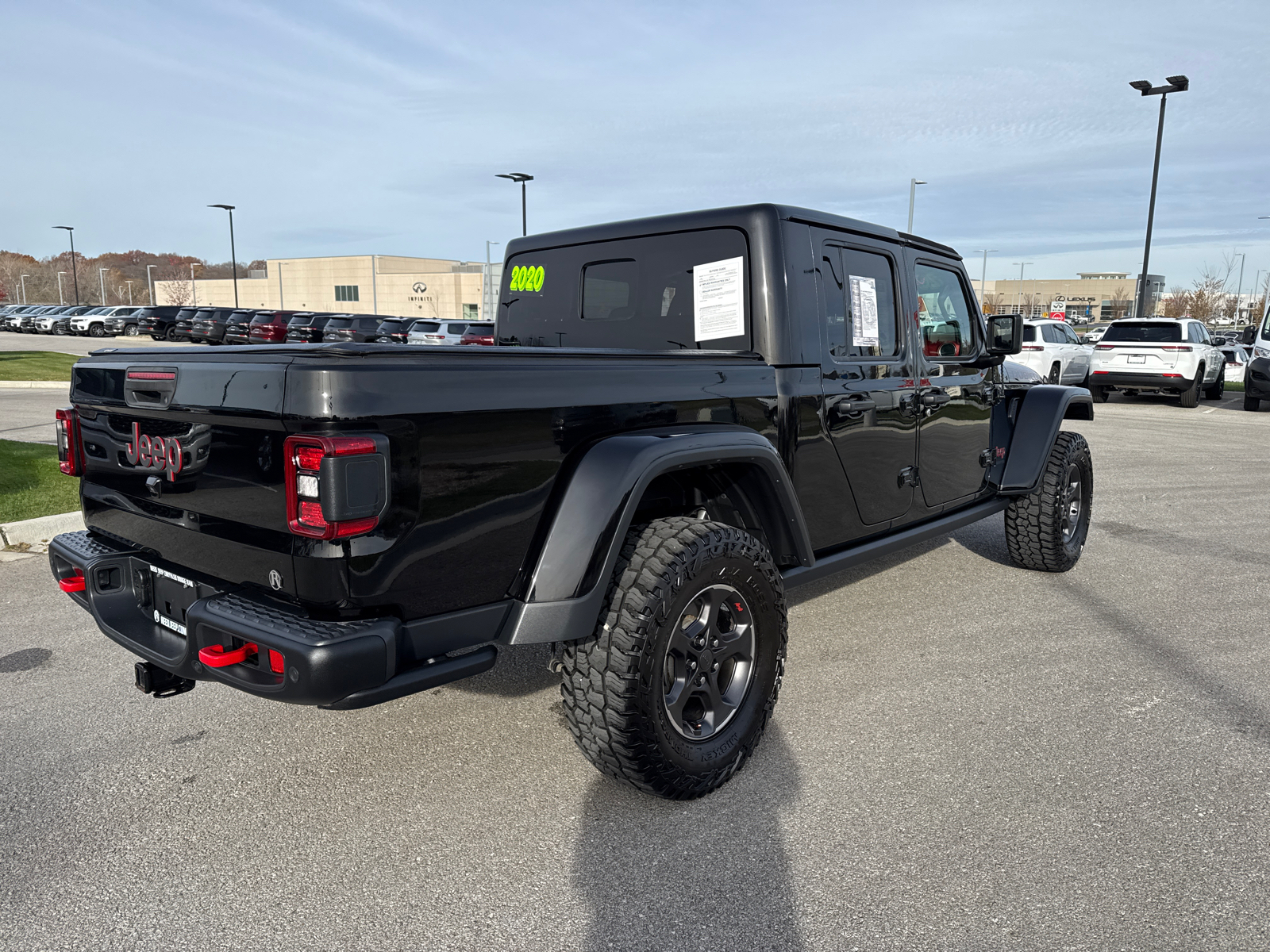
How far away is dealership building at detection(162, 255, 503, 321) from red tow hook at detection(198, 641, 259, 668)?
274ft

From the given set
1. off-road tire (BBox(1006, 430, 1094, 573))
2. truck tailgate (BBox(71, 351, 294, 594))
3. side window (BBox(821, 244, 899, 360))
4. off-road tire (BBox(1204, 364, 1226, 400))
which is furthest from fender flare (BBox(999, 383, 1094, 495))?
off-road tire (BBox(1204, 364, 1226, 400))

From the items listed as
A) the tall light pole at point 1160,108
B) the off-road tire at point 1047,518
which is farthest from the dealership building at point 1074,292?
the off-road tire at point 1047,518

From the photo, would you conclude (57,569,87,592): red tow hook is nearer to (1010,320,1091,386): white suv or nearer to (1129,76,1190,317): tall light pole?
(1010,320,1091,386): white suv

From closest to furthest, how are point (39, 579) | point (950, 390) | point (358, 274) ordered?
point (950, 390), point (39, 579), point (358, 274)

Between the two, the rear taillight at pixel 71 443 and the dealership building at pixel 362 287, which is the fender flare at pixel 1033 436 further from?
the dealership building at pixel 362 287

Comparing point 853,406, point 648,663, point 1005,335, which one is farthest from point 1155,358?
point 648,663

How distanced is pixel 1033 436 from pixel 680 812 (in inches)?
140

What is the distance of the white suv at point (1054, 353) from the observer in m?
18.4

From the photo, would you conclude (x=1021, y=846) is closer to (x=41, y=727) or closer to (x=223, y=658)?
(x=223, y=658)

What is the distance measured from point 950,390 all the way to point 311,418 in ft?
11.5

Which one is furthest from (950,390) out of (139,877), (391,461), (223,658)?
(139,877)

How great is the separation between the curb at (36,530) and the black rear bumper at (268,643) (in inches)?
141

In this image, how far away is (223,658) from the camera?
7.82 feet

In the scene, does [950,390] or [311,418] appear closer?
[311,418]
